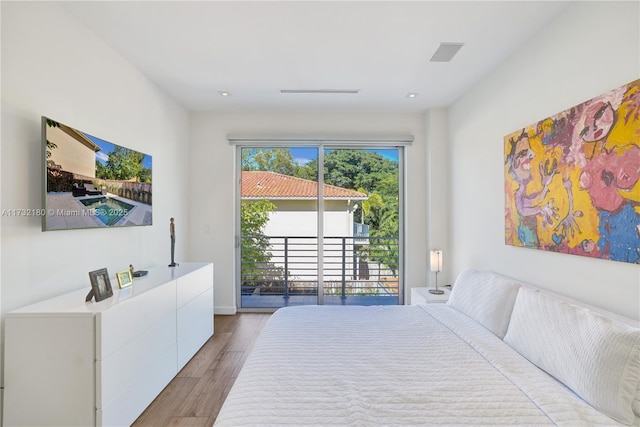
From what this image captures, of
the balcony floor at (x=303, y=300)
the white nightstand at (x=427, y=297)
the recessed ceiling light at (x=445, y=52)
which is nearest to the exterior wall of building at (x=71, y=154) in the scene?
the balcony floor at (x=303, y=300)

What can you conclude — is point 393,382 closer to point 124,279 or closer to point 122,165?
point 124,279

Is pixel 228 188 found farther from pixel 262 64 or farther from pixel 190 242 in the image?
pixel 262 64

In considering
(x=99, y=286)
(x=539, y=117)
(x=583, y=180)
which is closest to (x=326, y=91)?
(x=539, y=117)

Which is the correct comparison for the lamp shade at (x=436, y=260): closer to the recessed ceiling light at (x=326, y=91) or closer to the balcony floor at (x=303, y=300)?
the balcony floor at (x=303, y=300)

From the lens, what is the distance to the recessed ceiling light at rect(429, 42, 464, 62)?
2.25 metres

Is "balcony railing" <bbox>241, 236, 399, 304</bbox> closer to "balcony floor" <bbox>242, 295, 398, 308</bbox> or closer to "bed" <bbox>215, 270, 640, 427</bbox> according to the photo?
"balcony floor" <bbox>242, 295, 398, 308</bbox>

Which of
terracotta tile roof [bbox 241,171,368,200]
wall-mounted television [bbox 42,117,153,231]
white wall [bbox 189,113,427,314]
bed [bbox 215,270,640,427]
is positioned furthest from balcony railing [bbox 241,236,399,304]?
bed [bbox 215,270,640,427]

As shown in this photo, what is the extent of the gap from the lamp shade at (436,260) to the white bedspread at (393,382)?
137cm

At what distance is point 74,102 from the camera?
1.98m

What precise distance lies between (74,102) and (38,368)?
5.34 feet

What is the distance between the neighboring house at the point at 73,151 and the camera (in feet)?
5.70

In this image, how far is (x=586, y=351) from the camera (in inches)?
50.4

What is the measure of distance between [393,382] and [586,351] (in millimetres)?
841

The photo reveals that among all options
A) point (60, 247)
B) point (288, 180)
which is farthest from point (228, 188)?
point (60, 247)
